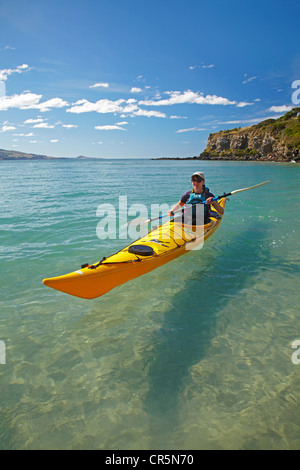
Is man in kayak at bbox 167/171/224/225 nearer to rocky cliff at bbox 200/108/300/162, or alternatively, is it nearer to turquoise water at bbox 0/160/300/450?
turquoise water at bbox 0/160/300/450

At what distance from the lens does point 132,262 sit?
15.5ft

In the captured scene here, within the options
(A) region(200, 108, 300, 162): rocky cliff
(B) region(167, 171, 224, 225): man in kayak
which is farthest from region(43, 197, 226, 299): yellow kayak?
(A) region(200, 108, 300, 162): rocky cliff

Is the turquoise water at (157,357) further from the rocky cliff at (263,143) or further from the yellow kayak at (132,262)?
the rocky cliff at (263,143)

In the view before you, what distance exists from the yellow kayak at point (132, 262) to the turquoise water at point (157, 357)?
1.88 ft

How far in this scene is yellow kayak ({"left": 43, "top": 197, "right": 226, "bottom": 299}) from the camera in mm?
3958

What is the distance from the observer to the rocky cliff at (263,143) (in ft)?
207

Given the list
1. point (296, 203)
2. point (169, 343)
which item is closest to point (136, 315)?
point (169, 343)

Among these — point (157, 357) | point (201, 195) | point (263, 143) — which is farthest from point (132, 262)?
point (263, 143)

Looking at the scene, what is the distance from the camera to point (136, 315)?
449 centimetres

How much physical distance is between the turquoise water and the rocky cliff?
215ft

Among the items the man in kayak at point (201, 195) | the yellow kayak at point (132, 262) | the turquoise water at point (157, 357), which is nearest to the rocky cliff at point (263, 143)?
the man in kayak at point (201, 195)

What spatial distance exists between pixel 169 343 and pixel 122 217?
8489 millimetres

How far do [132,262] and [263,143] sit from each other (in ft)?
280

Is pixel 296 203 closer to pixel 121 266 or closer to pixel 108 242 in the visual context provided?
pixel 108 242
